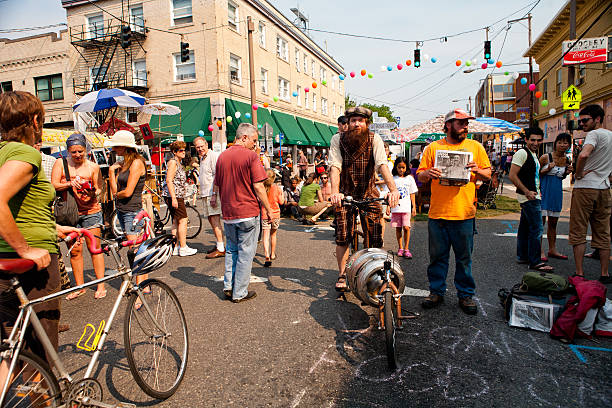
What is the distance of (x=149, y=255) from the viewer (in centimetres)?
262

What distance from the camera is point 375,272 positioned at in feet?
11.7

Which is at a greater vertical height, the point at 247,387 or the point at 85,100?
the point at 85,100

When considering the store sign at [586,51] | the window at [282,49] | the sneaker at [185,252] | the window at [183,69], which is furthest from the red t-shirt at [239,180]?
the window at [282,49]

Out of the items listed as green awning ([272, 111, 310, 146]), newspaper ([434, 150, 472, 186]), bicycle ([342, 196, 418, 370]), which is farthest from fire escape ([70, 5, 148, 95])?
bicycle ([342, 196, 418, 370])

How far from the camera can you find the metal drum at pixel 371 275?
3531 millimetres

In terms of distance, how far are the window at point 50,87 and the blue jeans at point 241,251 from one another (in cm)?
2776

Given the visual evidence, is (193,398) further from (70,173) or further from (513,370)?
(70,173)

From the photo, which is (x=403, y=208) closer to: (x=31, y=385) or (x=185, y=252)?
(x=185, y=252)

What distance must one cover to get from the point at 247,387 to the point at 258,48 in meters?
26.6

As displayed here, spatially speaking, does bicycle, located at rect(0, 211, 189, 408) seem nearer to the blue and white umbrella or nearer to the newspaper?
the newspaper

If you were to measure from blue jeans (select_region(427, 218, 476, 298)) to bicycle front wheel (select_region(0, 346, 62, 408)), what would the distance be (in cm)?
363

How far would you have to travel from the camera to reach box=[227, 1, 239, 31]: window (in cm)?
2308

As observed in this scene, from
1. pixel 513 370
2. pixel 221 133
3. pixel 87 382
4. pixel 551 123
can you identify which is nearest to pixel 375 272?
pixel 513 370

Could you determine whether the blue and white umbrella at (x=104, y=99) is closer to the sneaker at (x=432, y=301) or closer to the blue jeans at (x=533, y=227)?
the sneaker at (x=432, y=301)
